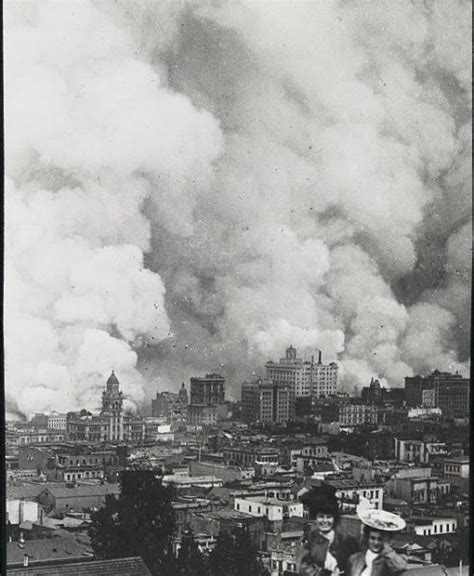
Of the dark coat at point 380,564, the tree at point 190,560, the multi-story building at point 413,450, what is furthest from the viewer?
the multi-story building at point 413,450

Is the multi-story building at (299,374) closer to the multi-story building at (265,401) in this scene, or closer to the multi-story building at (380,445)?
the multi-story building at (265,401)

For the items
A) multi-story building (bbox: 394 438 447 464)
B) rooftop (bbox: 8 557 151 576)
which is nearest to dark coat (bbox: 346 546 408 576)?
multi-story building (bbox: 394 438 447 464)

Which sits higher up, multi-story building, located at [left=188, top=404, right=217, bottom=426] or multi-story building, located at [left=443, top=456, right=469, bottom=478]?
multi-story building, located at [left=188, top=404, right=217, bottom=426]

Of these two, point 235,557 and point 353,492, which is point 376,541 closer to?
point 353,492

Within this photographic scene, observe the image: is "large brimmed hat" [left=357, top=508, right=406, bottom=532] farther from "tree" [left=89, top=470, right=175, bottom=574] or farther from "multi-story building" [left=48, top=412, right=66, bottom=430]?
"multi-story building" [left=48, top=412, right=66, bottom=430]

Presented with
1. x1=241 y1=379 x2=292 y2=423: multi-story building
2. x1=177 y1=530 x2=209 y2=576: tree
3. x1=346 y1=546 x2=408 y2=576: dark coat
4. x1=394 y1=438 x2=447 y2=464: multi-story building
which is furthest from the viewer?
x1=394 y1=438 x2=447 y2=464: multi-story building

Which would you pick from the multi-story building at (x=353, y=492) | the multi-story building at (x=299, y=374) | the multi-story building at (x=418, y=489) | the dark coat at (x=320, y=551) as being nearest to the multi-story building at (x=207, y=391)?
the multi-story building at (x=299, y=374)
